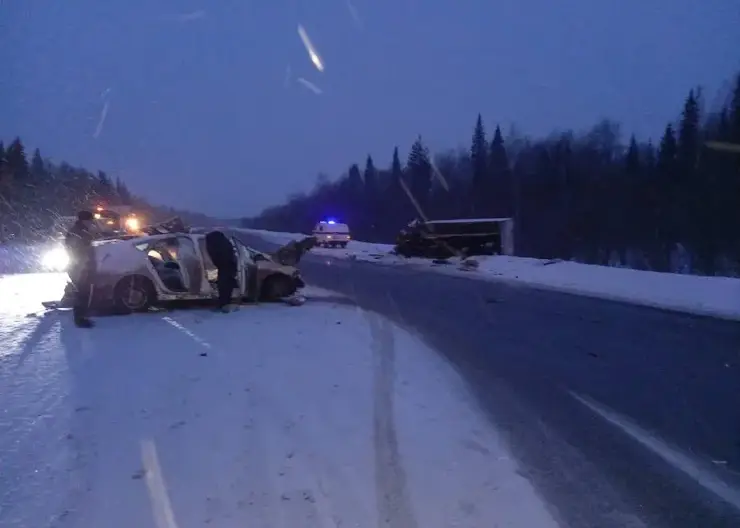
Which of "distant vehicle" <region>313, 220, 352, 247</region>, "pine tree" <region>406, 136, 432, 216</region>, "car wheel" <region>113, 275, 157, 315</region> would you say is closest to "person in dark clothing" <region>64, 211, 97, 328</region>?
"car wheel" <region>113, 275, 157, 315</region>

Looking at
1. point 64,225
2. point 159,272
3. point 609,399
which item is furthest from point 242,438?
point 64,225

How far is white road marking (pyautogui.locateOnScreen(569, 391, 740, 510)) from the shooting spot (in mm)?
4902

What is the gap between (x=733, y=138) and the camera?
4256 cm

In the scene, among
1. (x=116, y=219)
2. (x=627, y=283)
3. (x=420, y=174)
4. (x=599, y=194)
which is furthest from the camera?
(x=420, y=174)

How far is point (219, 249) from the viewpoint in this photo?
11695 mm

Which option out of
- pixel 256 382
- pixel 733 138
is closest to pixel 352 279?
pixel 256 382

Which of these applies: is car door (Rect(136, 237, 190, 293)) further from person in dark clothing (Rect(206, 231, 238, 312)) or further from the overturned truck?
the overturned truck

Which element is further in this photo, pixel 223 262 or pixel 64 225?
pixel 64 225

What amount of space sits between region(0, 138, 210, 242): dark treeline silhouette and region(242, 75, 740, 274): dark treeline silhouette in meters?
35.2

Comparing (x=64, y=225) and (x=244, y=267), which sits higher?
(x=64, y=225)

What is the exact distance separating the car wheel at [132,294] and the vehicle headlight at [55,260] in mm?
15875

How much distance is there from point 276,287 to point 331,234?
3643 centimetres

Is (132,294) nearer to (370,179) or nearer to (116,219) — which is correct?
(116,219)

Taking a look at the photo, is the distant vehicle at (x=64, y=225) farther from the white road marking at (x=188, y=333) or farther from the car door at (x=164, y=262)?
the white road marking at (x=188, y=333)
